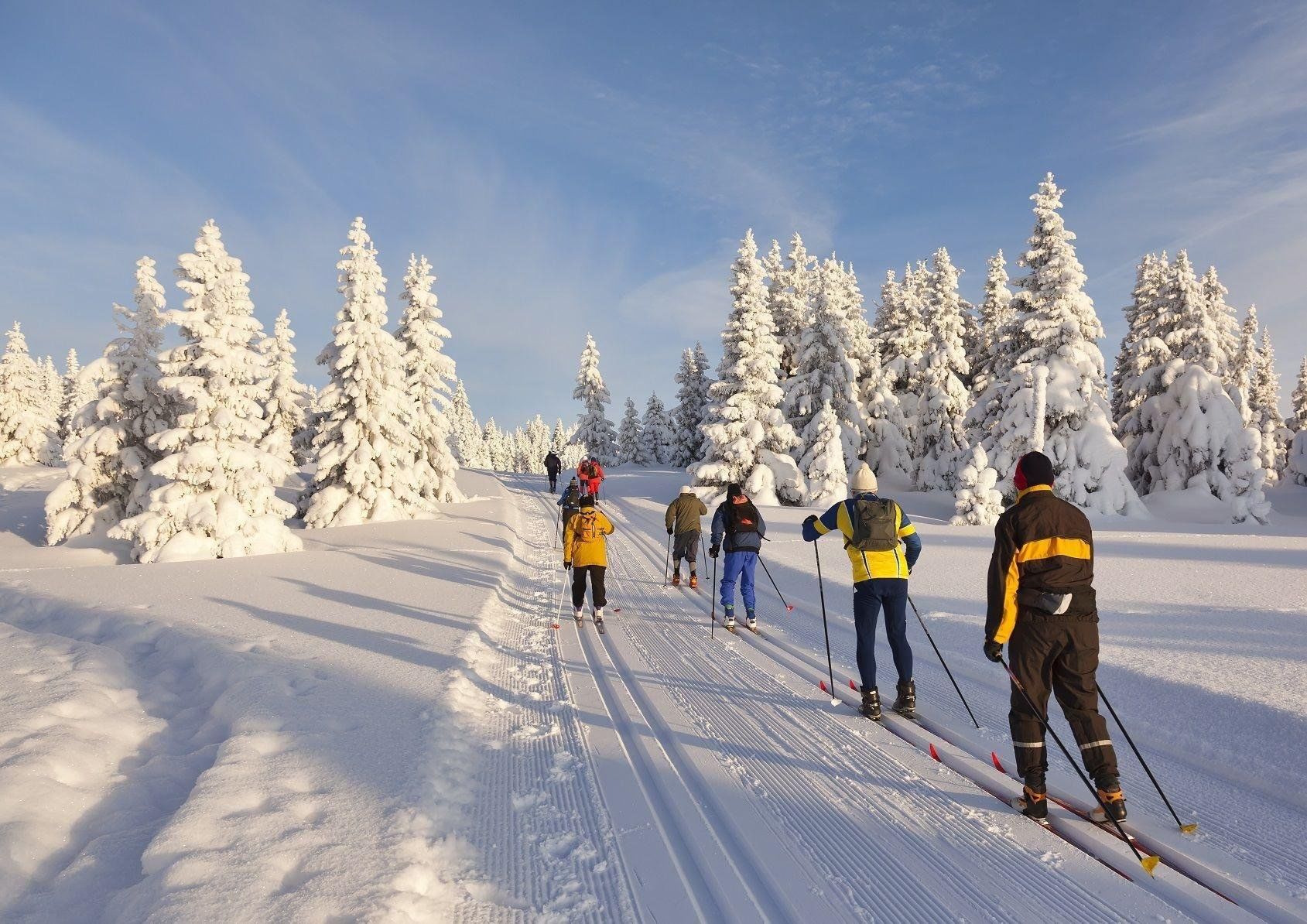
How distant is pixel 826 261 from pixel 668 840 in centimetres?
3118

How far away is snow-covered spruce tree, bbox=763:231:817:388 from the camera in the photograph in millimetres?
34500

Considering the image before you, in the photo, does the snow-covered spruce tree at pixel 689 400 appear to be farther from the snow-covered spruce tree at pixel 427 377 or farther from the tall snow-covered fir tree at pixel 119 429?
the tall snow-covered fir tree at pixel 119 429

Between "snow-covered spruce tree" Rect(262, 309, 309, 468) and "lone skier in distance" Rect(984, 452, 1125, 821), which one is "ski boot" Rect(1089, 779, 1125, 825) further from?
"snow-covered spruce tree" Rect(262, 309, 309, 468)

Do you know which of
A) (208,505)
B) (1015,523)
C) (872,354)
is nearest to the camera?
(1015,523)

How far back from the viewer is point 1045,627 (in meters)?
3.97

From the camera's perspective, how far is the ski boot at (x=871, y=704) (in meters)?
5.70

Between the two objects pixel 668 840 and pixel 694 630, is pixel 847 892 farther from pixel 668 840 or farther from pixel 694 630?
pixel 694 630

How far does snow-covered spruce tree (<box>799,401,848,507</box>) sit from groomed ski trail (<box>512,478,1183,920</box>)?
22.2 meters

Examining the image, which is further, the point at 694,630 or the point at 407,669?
the point at 694,630

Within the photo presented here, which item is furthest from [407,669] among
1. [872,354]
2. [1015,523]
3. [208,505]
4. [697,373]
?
[697,373]

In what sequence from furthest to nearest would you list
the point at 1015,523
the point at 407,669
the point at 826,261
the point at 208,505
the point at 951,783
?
the point at 826,261 < the point at 208,505 < the point at 407,669 < the point at 951,783 < the point at 1015,523

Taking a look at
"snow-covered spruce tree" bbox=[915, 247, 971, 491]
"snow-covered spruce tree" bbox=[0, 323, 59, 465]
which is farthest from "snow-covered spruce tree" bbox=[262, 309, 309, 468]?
"snow-covered spruce tree" bbox=[915, 247, 971, 491]

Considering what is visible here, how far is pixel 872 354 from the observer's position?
36.2 meters

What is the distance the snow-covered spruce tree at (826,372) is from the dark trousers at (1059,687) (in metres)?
26.2
